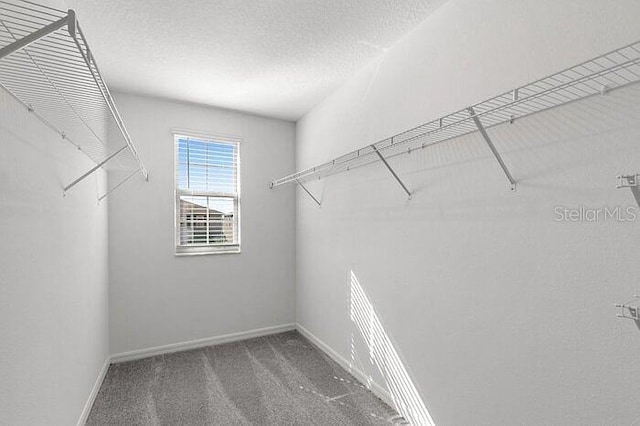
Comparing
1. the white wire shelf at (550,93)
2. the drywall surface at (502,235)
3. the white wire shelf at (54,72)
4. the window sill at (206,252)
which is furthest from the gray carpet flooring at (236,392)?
the white wire shelf at (550,93)

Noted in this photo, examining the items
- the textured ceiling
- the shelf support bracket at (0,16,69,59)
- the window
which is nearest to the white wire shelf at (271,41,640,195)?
the textured ceiling

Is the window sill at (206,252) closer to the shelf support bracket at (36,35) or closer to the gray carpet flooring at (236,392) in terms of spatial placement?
the gray carpet flooring at (236,392)

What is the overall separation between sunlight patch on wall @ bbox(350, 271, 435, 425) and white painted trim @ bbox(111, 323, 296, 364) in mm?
1341

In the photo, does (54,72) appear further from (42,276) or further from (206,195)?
(206,195)

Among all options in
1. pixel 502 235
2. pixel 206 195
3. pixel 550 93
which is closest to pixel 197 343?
pixel 206 195

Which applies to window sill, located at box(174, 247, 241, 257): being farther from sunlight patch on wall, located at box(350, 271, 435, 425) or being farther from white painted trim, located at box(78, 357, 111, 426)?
sunlight patch on wall, located at box(350, 271, 435, 425)

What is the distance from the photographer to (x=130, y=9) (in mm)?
1819

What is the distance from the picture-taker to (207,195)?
3408 mm

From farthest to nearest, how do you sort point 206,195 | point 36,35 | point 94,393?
point 206,195 < point 94,393 < point 36,35

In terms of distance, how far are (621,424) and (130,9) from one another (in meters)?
3.03

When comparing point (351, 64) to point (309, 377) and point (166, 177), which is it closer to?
point (166, 177)

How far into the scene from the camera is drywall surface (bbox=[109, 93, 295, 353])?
2.98 metres

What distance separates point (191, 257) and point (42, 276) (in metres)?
1.79

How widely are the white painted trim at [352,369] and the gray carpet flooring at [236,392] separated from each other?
5cm
